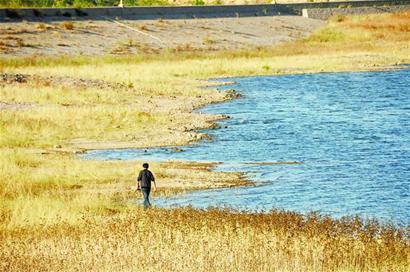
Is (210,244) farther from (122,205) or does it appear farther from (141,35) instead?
(141,35)

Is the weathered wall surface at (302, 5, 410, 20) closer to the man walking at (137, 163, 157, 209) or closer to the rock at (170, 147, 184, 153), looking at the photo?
the rock at (170, 147, 184, 153)

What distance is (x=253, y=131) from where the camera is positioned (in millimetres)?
46688

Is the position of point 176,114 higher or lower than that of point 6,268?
lower

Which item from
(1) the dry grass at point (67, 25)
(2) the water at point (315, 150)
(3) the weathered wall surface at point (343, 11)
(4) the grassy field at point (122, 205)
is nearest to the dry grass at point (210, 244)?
(4) the grassy field at point (122, 205)

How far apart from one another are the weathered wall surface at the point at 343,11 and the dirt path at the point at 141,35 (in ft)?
23.8

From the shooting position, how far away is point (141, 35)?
9012 centimetres

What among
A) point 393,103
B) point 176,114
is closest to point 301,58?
point 393,103

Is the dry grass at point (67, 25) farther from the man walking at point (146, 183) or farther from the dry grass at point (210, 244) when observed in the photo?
the dry grass at point (210, 244)

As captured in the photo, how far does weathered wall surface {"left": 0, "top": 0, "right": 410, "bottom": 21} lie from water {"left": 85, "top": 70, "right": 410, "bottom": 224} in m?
26.7

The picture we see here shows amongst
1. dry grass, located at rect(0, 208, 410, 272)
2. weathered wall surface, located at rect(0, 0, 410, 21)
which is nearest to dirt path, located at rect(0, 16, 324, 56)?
weathered wall surface, located at rect(0, 0, 410, 21)

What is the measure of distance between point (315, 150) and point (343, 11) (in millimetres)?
77045

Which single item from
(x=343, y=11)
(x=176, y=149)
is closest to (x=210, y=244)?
(x=176, y=149)

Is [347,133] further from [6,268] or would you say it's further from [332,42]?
[332,42]

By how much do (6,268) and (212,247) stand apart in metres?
4.36
